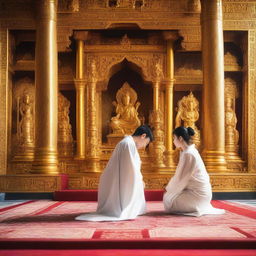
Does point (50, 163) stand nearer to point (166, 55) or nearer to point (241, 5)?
point (166, 55)

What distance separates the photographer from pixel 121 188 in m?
4.94

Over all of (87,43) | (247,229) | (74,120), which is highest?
(87,43)

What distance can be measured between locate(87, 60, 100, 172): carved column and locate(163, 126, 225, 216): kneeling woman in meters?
4.55

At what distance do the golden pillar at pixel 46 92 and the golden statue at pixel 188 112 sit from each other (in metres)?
3.35

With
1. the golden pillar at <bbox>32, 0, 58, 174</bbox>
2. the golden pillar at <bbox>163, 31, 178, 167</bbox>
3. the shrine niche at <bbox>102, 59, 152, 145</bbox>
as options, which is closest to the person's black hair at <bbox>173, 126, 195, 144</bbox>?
the golden pillar at <bbox>32, 0, 58, 174</bbox>

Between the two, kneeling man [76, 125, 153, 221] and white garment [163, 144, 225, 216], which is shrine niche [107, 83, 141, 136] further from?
kneeling man [76, 125, 153, 221]

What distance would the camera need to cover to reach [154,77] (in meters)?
10.4

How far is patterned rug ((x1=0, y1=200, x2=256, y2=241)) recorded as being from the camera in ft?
12.1

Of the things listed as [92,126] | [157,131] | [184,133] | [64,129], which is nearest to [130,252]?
[184,133]

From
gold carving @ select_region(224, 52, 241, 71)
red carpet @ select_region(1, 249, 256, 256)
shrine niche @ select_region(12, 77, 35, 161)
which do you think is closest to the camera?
red carpet @ select_region(1, 249, 256, 256)

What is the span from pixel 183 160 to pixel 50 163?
3.88m

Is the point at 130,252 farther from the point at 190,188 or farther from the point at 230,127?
the point at 230,127

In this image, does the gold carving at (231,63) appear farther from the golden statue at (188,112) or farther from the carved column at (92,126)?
the carved column at (92,126)

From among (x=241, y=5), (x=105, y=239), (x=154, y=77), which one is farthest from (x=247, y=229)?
(x=241, y=5)
